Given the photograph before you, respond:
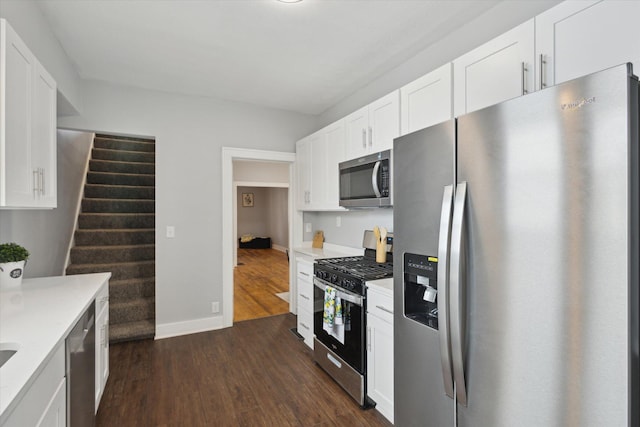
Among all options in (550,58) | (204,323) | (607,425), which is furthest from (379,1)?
(204,323)

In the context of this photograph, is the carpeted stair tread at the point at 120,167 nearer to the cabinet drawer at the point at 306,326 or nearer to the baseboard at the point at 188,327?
the baseboard at the point at 188,327

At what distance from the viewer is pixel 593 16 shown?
1322mm

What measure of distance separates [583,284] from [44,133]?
268 centimetres

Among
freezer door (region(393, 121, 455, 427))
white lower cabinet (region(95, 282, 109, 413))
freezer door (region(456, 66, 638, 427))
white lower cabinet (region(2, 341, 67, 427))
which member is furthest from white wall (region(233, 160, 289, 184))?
freezer door (region(456, 66, 638, 427))

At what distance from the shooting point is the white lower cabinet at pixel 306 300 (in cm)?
314

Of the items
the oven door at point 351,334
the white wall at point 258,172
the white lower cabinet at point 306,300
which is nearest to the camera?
the oven door at point 351,334

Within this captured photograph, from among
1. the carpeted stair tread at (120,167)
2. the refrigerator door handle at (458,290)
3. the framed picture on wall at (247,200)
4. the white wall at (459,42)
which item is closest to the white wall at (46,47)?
the carpeted stair tread at (120,167)

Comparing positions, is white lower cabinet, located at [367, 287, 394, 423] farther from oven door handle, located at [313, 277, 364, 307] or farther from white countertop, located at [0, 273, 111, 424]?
white countertop, located at [0, 273, 111, 424]

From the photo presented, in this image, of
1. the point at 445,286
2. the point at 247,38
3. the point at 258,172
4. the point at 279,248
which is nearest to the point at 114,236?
the point at 258,172

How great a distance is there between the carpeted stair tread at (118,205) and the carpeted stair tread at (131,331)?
166 cm

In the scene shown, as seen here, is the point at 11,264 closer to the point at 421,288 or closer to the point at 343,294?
the point at 343,294

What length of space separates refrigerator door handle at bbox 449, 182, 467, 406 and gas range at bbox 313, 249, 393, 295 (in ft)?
3.16

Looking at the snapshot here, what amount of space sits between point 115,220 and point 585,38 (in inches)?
202

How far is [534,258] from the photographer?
1060 mm
